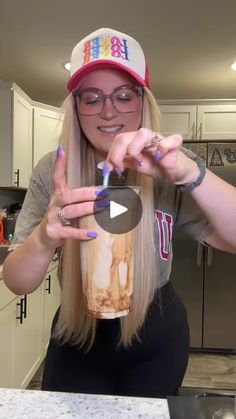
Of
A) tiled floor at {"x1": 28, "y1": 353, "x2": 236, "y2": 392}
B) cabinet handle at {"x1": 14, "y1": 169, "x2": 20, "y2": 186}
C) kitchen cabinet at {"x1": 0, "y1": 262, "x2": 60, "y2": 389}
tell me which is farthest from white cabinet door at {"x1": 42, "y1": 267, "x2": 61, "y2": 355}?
cabinet handle at {"x1": 14, "y1": 169, "x2": 20, "y2": 186}

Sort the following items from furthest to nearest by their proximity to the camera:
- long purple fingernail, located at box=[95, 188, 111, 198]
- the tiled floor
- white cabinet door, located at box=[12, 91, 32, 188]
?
white cabinet door, located at box=[12, 91, 32, 188] → the tiled floor → long purple fingernail, located at box=[95, 188, 111, 198]

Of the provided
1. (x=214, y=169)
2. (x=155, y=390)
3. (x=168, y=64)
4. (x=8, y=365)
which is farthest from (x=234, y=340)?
(x=155, y=390)

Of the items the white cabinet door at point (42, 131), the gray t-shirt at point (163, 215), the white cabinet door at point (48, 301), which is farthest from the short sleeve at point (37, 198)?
the white cabinet door at point (42, 131)

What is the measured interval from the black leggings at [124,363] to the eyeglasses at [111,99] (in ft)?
1.46

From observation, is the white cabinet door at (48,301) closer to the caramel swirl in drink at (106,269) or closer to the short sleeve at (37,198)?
the short sleeve at (37,198)

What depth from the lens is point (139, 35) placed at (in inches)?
93.9

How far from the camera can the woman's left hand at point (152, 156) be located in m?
0.54

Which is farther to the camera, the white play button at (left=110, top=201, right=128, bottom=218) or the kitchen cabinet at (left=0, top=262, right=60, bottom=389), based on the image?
the kitchen cabinet at (left=0, top=262, right=60, bottom=389)

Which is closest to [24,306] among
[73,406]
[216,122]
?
[73,406]

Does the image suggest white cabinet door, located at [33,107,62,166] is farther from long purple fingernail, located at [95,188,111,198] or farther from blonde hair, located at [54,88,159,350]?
long purple fingernail, located at [95,188,111,198]

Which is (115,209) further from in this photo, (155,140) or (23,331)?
(23,331)

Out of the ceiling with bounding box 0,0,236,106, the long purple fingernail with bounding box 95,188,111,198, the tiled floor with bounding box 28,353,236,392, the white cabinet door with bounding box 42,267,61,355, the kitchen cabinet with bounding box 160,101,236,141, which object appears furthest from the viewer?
the kitchen cabinet with bounding box 160,101,236,141

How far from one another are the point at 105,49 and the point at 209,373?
256 centimetres

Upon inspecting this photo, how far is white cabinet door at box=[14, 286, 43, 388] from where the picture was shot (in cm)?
217
